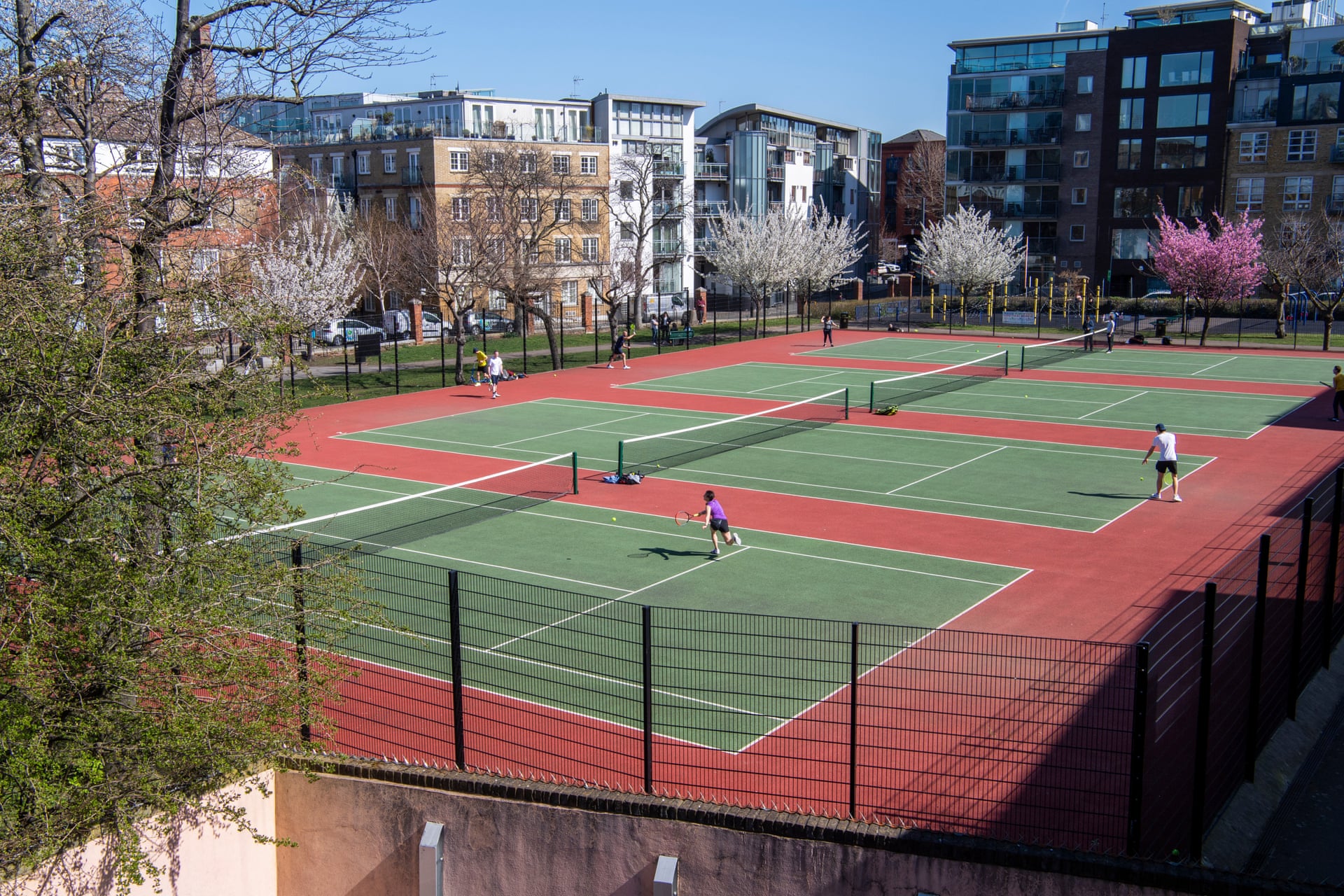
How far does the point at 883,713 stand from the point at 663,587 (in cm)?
638

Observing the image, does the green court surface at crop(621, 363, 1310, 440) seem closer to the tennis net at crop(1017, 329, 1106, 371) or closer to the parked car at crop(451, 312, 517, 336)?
the tennis net at crop(1017, 329, 1106, 371)

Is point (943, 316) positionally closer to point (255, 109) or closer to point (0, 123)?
point (255, 109)

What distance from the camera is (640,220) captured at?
221 feet

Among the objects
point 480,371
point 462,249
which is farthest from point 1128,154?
point 480,371

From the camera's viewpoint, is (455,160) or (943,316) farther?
(943,316)

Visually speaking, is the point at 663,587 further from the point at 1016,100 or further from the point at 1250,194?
the point at 1016,100

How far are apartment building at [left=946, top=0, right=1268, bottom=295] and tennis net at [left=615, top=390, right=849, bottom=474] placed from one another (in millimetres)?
45683

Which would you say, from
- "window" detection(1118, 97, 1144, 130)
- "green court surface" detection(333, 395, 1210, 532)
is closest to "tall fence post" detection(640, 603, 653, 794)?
"green court surface" detection(333, 395, 1210, 532)

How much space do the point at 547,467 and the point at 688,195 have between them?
58.1 m

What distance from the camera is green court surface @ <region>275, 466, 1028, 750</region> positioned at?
48.1 feet

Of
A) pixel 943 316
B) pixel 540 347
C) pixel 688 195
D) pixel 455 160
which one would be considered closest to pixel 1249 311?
pixel 943 316

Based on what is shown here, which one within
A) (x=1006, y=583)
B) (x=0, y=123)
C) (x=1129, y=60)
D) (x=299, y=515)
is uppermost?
(x=1129, y=60)

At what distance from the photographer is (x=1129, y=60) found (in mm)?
77875

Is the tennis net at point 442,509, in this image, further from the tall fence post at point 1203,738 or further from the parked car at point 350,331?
the parked car at point 350,331
